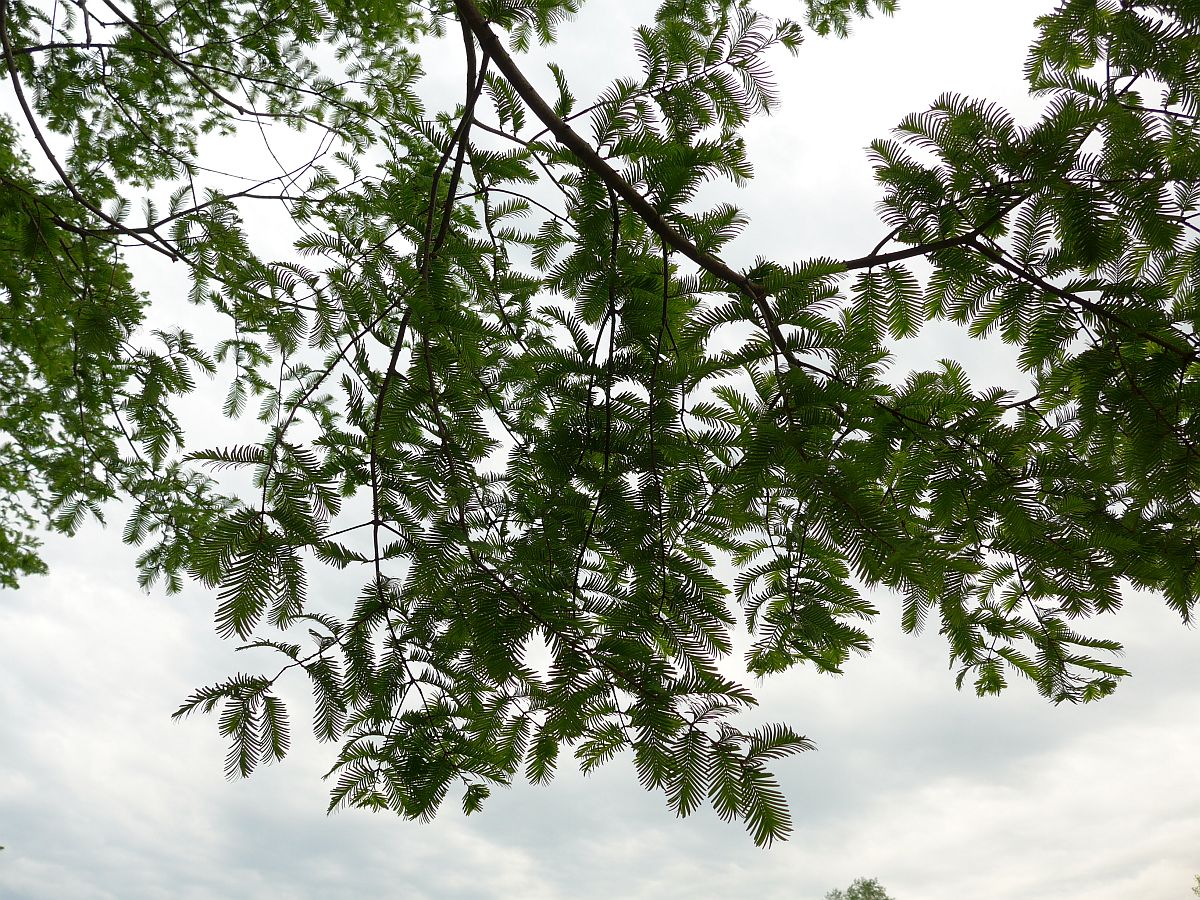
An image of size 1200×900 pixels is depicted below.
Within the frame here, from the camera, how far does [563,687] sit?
1.61 m

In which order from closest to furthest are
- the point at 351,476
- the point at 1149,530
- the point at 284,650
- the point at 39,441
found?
the point at 284,650 < the point at 1149,530 < the point at 351,476 < the point at 39,441

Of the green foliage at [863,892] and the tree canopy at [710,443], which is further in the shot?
the green foliage at [863,892]

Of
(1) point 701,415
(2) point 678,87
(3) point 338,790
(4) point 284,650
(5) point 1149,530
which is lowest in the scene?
(3) point 338,790

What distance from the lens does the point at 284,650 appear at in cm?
205

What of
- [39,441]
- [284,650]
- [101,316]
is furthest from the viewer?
[39,441]

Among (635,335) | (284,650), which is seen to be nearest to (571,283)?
(635,335)

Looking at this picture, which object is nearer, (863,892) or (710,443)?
(710,443)

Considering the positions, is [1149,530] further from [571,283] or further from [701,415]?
[571,283]

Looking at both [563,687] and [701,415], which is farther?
[701,415]

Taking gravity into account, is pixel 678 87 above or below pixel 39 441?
below

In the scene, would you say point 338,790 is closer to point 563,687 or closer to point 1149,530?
point 563,687

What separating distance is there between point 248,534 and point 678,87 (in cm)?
178

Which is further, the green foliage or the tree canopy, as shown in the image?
the green foliage

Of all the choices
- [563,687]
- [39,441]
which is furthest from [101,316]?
[39,441]
